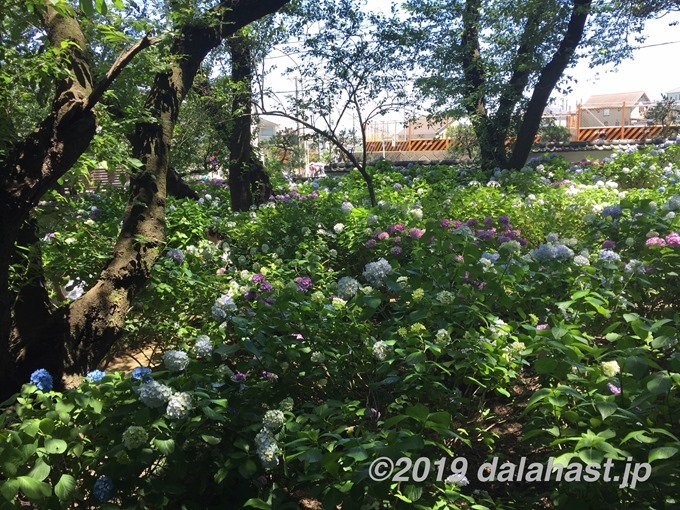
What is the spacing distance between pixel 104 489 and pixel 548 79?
788cm

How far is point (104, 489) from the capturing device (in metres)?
1.39

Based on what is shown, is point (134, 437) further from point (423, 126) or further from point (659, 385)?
point (423, 126)

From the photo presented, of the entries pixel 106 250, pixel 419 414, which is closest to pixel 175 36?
pixel 106 250

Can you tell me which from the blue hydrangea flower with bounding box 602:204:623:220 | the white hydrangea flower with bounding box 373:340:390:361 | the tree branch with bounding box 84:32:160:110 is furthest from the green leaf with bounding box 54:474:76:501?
the blue hydrangea flower with bounding box 602:204:623:220

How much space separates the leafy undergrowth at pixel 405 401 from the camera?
51.7 inches

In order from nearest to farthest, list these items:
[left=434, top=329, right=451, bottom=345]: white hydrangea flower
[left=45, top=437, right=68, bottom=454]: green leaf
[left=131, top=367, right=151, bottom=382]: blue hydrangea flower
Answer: [left=45, top=437, right=68, bottom=454]: green leaf < [left=131, top=367, right=151, bottom=382]: blue hydrangea flower < [left=434, top=329, right=451, bottom=345]: white hydrangea flower

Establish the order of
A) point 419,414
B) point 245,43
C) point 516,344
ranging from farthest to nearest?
1. point 245,43
2. point 516,344
3. point 419,414

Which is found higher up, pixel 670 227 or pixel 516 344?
pixel 670 227

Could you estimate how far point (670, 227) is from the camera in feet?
9.41

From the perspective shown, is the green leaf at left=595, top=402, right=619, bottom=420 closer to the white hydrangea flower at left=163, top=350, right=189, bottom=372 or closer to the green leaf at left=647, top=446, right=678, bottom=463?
the green leaf at left=647, top=446, right=678, bottom=463

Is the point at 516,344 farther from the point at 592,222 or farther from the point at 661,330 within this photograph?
the point at 592,222

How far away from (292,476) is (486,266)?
1146 millimetres

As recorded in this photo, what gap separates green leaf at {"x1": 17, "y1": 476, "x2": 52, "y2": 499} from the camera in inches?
49.7

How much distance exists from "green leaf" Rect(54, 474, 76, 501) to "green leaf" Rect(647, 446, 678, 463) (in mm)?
1344
